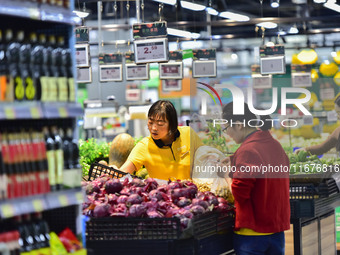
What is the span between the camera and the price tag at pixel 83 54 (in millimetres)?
9125

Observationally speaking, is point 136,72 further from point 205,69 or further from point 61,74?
point 61,74

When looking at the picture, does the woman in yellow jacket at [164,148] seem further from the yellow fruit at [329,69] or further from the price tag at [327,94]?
the yellow fruit at [329,69]

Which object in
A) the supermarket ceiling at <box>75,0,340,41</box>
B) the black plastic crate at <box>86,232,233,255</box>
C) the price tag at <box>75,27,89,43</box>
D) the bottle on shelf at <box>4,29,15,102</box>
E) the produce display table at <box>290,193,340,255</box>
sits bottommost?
the produce display table at <box>290,193,340,255</box>

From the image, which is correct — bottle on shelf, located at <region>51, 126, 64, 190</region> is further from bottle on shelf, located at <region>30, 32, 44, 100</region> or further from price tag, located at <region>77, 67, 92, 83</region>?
price tag, located at <region>77, 67, 92, 83</region>

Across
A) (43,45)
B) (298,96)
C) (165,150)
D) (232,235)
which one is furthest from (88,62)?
(43,45)

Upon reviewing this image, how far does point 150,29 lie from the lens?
901cm

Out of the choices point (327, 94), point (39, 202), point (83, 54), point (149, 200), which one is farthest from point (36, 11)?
point (83, 54)

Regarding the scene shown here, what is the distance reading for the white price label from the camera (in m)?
12.2

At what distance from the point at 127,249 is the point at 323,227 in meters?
2.19

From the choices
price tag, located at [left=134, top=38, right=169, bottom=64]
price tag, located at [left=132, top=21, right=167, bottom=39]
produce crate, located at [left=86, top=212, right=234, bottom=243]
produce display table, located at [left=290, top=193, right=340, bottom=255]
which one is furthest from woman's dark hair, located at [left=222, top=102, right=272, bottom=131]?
price tag, located at [left=132, top=21, right=167, bottom=39]

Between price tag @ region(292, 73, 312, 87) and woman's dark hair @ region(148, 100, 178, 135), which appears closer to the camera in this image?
woman's dark hair @ region(148, 100, 178, 135)

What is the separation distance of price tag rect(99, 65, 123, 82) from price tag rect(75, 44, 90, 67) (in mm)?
1949

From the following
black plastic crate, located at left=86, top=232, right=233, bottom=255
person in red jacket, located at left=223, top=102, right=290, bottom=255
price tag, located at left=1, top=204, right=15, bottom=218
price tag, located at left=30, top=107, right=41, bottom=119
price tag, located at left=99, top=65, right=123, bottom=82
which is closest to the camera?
price tag, located at left=1, top=204, right=15, bottom=218

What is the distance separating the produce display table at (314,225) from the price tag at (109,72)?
6.86 metres
